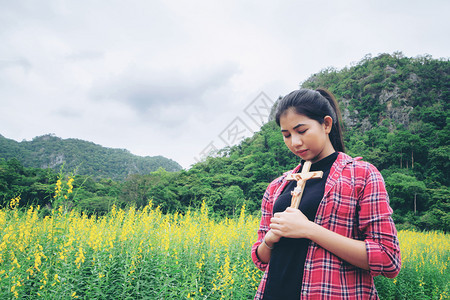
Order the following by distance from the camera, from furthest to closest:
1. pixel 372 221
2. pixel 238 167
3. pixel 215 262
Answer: pixel 238 167, pixel 215 262, pixel 372 221

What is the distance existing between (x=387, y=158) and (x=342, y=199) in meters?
34.5

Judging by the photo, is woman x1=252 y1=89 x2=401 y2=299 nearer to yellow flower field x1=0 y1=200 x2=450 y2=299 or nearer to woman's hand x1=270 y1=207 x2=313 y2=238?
woman's hand x1=270 y1=207 x2=313 y2=238

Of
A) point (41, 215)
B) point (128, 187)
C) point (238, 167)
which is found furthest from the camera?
point (238, 167)

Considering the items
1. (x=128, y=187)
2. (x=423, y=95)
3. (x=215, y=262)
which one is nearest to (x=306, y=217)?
(x=215, y=262)

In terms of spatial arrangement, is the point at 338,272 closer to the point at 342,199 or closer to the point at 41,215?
the point at 342,199

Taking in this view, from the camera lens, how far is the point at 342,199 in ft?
2.90

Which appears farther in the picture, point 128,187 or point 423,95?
point 423,95

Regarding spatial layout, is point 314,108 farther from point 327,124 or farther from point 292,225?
point 292,225

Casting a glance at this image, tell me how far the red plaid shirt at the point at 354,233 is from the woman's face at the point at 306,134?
0.15 meters

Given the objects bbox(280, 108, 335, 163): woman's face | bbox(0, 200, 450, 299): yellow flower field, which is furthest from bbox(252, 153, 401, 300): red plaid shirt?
bbox(0, 200, 450, 299): yellow flower field

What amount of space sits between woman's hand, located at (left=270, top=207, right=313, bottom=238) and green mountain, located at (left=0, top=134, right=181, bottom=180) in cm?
3315

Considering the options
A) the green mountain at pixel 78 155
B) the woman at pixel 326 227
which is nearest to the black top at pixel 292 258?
the woman at pixel 326 227

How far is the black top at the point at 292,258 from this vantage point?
0.92 metres

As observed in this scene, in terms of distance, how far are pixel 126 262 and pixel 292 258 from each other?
2.28m
